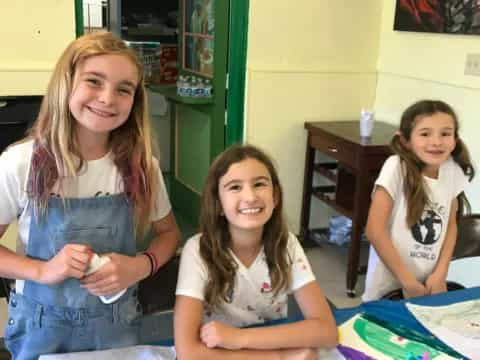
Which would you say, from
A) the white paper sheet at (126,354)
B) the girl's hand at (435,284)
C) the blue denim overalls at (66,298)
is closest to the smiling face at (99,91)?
the blue denim overalls at (66,298)

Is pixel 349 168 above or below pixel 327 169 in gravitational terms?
above

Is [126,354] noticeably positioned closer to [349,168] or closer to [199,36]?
[349,168]

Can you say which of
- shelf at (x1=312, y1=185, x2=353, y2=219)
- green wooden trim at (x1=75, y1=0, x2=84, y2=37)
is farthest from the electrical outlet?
green wooden trim at (x1=75, y1=0, x2=84, y2=37)

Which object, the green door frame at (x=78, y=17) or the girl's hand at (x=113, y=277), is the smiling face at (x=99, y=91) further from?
the green door frame at (x=78, y=17)

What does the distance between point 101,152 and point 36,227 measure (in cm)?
21

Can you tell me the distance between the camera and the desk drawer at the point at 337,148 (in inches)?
111

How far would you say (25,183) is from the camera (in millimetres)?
1117

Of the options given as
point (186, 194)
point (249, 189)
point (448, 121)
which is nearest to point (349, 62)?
point (186, 194)

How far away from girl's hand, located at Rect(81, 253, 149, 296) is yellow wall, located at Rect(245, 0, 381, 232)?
2187mm

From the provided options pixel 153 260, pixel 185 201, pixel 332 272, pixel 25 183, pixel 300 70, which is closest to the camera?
pixel 25 183

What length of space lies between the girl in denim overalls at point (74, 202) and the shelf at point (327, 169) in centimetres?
209

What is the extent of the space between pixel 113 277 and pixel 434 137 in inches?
42.8

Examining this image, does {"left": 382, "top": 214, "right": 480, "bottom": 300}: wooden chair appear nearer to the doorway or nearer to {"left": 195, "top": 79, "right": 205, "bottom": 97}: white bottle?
the doorway

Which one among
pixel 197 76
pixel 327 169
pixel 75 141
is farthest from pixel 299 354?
pixel 197 76
